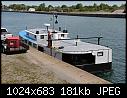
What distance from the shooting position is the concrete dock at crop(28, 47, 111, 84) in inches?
816

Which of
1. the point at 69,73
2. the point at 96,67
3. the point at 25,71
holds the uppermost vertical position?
the point at 25,71

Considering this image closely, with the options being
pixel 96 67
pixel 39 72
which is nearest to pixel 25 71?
pixel 39 72

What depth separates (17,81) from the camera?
783 inches

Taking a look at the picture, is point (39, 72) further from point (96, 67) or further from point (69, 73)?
point (96, 67)

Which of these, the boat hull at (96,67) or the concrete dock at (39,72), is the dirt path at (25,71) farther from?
the boat hull at (96,67)

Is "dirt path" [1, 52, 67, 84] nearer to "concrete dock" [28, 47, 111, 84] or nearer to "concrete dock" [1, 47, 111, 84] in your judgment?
"concrete dock" [1, 47, 111, 84]

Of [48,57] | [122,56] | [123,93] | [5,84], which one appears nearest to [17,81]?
[5,84]

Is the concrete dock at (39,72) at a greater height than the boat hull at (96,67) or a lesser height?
greater

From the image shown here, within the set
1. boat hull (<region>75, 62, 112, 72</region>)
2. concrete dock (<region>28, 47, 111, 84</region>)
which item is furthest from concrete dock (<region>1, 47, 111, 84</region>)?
boat hull (<region>75, 62, 112, 72</region>)

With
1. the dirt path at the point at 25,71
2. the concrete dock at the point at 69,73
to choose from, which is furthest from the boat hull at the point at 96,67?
the dirt path at the point at 25,71

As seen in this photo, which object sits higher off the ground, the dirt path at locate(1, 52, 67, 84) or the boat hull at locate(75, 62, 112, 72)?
the dirt path at locate(1, 52, 67, 84)

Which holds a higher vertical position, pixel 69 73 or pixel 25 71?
pixel 25 71

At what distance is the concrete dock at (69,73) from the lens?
20.7 metres

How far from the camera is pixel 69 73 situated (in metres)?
23.2
